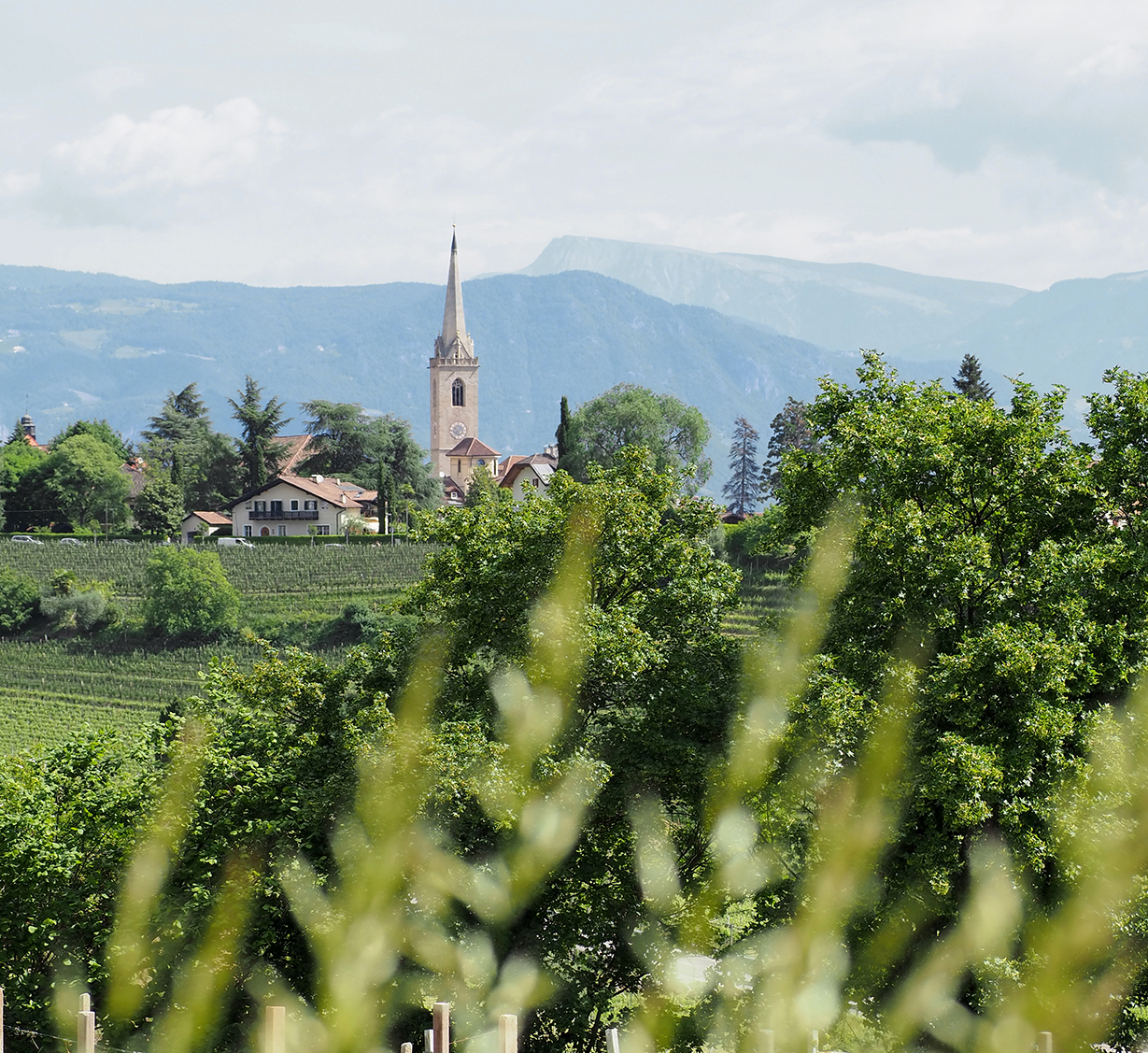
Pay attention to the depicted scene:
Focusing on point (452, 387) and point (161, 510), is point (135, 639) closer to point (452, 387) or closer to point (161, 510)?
point (161, 510)

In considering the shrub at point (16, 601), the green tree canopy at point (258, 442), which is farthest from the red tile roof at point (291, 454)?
the shrub at point (16, 601)

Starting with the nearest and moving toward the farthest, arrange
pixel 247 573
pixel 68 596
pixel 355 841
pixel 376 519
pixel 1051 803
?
pixel 1051 803 → pixel 355 841 → pixel 68 596 → pixel 247 573 → pixel 376 519

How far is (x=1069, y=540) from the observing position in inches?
651

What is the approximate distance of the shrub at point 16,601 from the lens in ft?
212

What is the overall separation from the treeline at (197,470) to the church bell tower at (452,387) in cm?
4049

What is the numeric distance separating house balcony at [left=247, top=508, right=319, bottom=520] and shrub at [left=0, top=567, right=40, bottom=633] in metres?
19.9

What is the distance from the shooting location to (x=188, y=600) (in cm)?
6456

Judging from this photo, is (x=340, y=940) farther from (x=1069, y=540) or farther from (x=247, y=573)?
(x=247, y=573)

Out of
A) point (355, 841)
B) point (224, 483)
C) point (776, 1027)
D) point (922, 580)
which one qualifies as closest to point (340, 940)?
point (355, 841)

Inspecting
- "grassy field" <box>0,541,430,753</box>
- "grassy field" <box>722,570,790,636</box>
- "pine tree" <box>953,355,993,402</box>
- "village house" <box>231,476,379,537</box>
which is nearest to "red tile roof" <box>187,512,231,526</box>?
"village house" <box>231,476,379,537</box>

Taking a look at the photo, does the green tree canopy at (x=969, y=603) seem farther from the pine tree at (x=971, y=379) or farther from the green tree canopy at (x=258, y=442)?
the green tree canopy at (x=258, y=442)

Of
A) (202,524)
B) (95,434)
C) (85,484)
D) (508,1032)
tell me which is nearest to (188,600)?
(202,524)

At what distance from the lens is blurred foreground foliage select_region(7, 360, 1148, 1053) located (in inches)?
591

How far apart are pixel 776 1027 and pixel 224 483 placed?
8320 centimetres
